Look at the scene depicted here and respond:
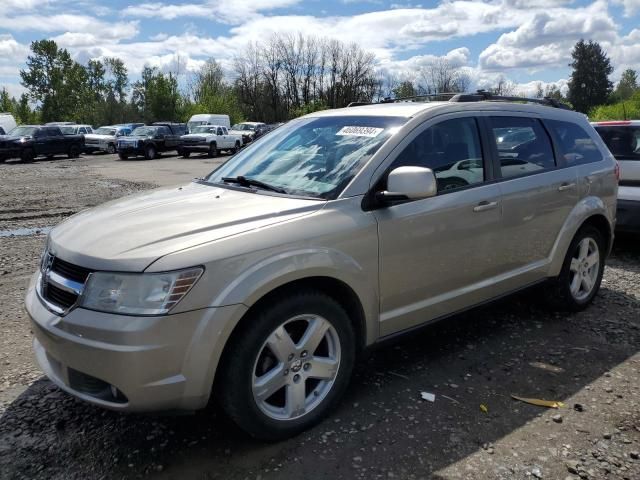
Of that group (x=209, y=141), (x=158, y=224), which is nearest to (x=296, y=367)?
(x=158, y=224)

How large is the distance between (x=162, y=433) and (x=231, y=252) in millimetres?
1195

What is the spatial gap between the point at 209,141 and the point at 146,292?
1109 inches

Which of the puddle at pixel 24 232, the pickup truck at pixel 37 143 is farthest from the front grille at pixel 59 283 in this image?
the pickup truck at pixel 37 143

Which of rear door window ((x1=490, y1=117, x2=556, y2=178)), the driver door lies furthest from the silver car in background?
the driver door

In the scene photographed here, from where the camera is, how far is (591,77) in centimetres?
7238

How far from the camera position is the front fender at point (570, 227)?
4.46 metres

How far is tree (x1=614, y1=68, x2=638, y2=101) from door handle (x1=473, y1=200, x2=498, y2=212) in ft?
255

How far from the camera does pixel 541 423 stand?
3150mm

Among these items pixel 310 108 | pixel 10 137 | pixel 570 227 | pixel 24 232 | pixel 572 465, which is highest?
pixel 310 108

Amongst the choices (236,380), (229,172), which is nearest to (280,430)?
(236,380)

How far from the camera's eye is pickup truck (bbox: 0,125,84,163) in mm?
26281

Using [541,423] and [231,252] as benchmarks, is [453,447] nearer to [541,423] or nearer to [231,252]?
[541,423]

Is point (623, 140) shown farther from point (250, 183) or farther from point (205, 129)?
point (205, 129)

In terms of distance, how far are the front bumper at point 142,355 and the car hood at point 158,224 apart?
0.27 m
